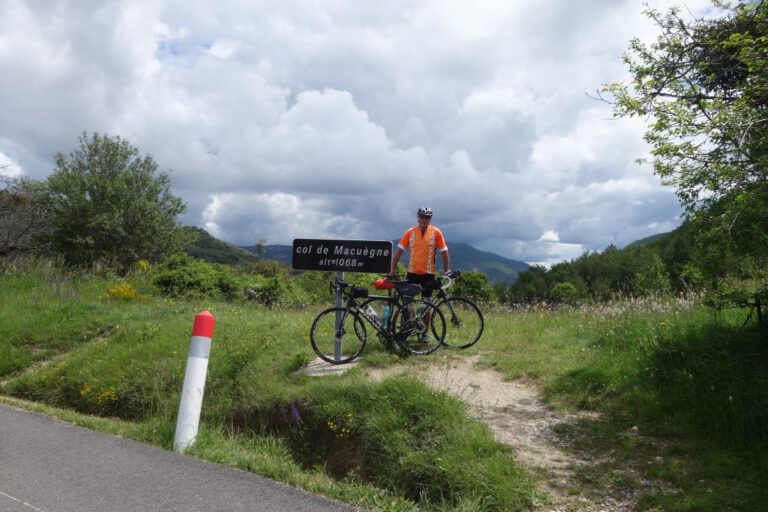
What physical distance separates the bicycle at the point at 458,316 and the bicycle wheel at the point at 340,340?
1241 mm

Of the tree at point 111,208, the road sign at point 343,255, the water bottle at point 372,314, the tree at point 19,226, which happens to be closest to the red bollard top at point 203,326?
the road sign at point 343,255

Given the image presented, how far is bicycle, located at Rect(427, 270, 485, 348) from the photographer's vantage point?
26.3ft

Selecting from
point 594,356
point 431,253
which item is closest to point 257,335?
point 431,253

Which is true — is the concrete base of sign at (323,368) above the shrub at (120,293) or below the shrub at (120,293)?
below

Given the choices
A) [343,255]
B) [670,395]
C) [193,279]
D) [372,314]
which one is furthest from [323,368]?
[193,279]

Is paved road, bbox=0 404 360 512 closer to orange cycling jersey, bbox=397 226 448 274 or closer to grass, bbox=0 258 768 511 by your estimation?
grass, bbox=0 258 768 511

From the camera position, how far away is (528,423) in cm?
530

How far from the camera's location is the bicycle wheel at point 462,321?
8125mm

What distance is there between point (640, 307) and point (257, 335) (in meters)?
6.52

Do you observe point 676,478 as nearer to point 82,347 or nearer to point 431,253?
point 431,253

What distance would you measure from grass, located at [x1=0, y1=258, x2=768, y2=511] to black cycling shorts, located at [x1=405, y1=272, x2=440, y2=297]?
1156mm

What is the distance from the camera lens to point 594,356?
6855 mm

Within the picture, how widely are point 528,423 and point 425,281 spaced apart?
3.17 metres

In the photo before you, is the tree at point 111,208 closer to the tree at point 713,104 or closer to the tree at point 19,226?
the tree at point 19,226
